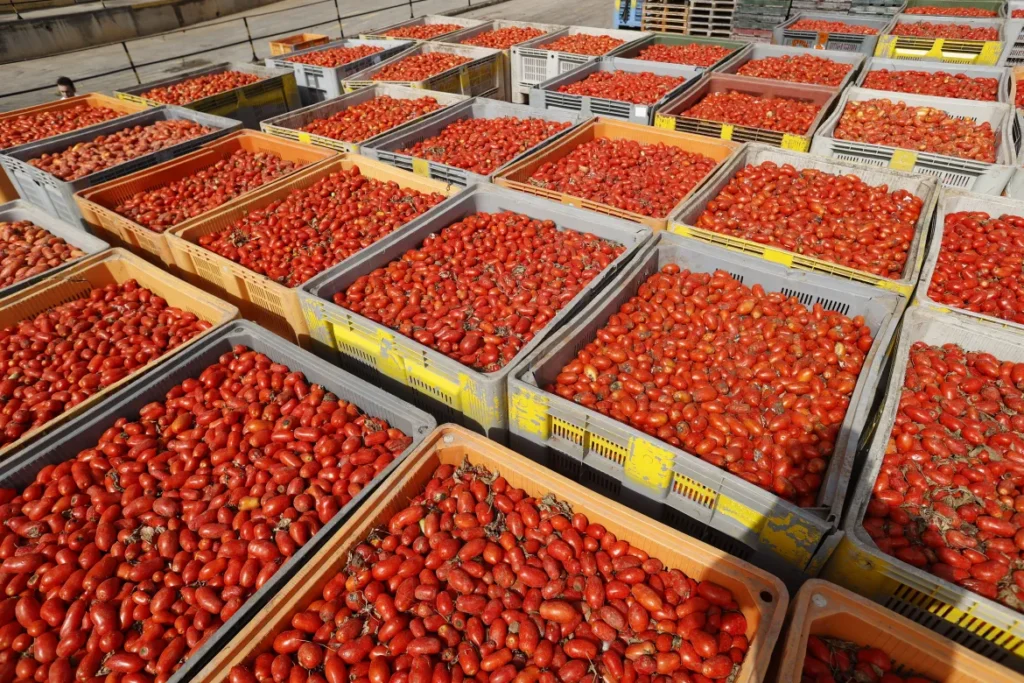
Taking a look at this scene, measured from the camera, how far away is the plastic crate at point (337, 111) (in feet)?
22.0

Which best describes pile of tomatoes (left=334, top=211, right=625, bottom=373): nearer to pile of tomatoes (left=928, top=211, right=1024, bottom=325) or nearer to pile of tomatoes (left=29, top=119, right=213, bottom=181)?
pile of tomatoes (left=928, top=211, right=1024, bottom=325)

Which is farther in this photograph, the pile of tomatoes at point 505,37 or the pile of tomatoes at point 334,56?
the pile of tomatoes at point 505,37

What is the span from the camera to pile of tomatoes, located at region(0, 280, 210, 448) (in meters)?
3.67

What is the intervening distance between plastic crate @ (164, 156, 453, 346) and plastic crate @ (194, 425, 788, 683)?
6.17ft

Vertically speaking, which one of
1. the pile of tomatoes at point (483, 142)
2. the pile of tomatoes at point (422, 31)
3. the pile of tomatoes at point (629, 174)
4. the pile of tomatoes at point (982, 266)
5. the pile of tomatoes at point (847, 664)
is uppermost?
the pile of tomatoes at point (422, 31)

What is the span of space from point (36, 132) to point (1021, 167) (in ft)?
39.5

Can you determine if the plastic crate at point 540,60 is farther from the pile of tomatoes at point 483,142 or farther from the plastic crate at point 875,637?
the plastic crate at point 875,637

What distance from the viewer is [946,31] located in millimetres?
10266

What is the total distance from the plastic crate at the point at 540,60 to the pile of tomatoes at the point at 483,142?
259 centimetres

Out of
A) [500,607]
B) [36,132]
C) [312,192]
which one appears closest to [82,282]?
[312,192]

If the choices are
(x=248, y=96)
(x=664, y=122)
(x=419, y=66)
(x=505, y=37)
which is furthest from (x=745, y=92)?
(x=248, y=96)

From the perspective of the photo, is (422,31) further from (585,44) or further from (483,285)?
(483,285)

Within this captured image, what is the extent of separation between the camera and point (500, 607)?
2.56 m

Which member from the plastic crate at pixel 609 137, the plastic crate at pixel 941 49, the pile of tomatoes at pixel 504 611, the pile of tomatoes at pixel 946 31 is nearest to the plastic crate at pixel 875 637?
the pile of tomatoes at pixel 504 611
